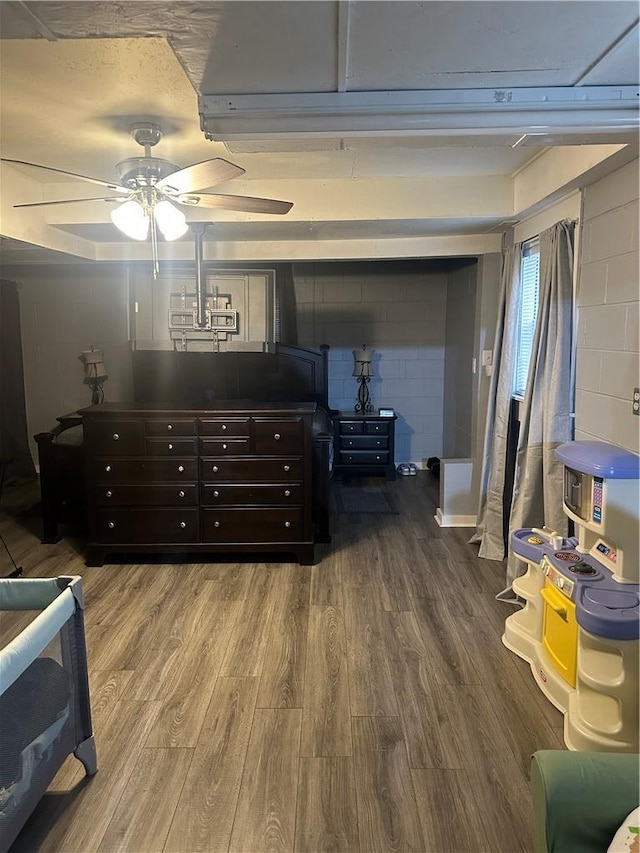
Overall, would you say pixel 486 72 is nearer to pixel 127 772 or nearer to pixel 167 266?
pixel 127 772

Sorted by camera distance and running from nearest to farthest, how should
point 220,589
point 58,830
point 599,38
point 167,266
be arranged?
point 599,38, point 58,830, point 220,589, point 167,266

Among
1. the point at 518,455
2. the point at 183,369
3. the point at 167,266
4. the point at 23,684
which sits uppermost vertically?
the point at 167,266

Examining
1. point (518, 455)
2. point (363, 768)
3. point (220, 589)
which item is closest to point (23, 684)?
point (363, 768)

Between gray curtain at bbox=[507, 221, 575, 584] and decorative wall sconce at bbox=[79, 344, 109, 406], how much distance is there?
4.00 metres

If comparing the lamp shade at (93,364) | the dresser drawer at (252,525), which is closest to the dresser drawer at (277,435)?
the dresser drawer at (252,525)

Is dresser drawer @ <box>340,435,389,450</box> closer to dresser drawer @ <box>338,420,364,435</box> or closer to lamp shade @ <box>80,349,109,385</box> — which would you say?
dresser drawer @ <box>338,420,364,435</box>

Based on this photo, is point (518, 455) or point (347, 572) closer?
point (518, 455)

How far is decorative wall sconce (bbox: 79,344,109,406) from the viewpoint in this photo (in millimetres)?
5523

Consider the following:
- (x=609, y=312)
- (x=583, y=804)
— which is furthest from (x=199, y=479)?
(x=583, y=804)

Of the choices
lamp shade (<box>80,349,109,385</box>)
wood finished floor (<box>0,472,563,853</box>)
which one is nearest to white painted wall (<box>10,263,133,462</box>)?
lamp shade (<box>80,349,109,385</box>)

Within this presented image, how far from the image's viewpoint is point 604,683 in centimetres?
197

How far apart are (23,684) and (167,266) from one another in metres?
3.35

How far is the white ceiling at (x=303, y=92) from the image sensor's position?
3.83 feet

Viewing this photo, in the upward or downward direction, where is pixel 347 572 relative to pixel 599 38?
downward
